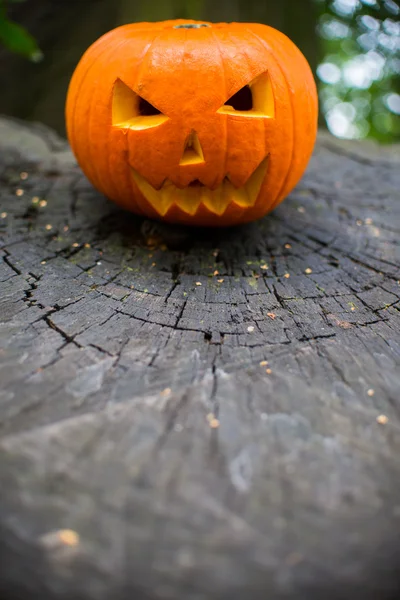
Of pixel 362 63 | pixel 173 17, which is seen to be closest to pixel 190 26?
pixel 173 17

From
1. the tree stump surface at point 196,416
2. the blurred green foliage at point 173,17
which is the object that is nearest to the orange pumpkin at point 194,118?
the tree stump surface at point 196,416

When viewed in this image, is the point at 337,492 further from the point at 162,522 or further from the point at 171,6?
the point at 171,6

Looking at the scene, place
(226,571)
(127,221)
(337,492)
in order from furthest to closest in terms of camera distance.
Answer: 1. (127,221)
2. (337,492)
3. (226,571)

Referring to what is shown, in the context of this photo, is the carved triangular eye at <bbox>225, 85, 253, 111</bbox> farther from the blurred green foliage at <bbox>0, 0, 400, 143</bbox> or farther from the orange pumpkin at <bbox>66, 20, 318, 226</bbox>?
the blurred green foliage at <bbox>0, 0, 400, 143</bbox>

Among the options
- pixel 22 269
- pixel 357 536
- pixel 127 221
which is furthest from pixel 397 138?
pixel 357 536

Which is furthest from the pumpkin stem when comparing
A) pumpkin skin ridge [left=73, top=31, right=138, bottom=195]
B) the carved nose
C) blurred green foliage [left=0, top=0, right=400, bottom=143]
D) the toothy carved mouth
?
blurred green foliage [left=0, top=0, right=400, bottom=143]

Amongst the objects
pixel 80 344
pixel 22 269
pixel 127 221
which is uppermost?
pixel 127 221
